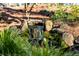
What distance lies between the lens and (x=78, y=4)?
156 cm

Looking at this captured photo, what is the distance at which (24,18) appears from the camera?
1.57 metres

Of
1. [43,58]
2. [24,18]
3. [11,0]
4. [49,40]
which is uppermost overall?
[11,0]

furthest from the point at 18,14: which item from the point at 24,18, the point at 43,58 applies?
the point at 43,58

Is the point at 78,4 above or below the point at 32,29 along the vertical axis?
above

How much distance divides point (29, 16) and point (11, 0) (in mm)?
144

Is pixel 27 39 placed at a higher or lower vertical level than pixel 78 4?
lower

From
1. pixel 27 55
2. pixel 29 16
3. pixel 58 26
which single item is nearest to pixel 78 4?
pixel 58 26

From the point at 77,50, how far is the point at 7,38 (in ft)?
1.39

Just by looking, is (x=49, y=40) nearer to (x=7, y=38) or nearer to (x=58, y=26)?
(x=58, y=26)

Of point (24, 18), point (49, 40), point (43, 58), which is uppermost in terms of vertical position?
point (24, 18)

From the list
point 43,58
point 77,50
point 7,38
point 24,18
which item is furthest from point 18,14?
point 77,50

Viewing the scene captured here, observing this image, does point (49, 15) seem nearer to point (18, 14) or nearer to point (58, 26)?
point (58, 26)

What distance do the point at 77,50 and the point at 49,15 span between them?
0.27 metres

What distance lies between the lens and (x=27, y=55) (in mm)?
1555
